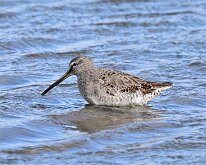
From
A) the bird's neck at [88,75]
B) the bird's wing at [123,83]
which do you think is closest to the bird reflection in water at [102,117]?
the bird's wing at [123,83]

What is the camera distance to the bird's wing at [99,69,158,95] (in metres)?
11.0

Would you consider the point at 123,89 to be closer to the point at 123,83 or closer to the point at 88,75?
the point at 123,83

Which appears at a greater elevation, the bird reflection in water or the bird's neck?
the bird's neck

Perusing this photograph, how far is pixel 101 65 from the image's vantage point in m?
13.1

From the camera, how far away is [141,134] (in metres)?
9.54

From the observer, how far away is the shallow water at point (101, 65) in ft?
29.2

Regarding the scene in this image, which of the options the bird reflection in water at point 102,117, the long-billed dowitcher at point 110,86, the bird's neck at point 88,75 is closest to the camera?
the bird reflection in water at point 102,117

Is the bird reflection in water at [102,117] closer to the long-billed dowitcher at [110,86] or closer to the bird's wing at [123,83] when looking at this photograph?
the long-billed dowitcher at [110,86]

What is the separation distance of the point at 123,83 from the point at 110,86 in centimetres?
18

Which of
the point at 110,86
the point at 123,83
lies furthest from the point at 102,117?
the point at 123,83

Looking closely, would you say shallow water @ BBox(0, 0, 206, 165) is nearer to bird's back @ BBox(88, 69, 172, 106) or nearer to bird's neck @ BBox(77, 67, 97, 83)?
bird's back @ BBox(88, 69, 172, 106)

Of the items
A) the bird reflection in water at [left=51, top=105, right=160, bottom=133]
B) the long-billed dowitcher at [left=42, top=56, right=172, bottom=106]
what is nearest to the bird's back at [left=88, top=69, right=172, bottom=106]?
the long-billed dowitcher at [left=42, top=56, right=172, bottom=106]

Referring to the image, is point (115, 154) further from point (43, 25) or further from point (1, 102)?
point (43, 25)

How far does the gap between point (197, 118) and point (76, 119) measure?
147cm
